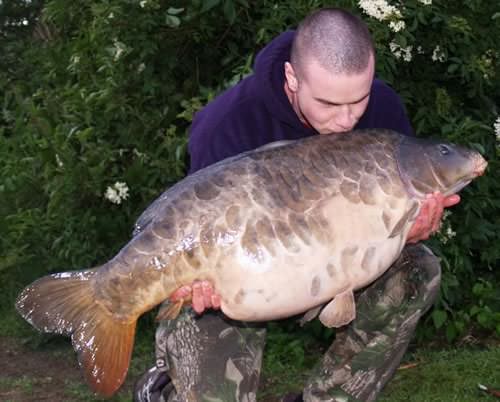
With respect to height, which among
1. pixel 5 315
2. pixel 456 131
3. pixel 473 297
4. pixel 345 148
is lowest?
pixel 5 315

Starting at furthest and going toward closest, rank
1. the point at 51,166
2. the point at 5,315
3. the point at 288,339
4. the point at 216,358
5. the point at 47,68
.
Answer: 1. the point at 47,68
2. the point at 5,315
3. the point at 51,166
4. the point at 288,339
5. the point at 216,358

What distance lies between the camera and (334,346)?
278 cm

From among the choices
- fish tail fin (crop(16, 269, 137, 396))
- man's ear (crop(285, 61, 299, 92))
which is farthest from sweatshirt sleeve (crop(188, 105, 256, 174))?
fish tail fin (crop(16, 269, 137, 396))

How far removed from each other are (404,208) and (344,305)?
9.9 inches

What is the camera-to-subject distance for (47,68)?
5.05 metres

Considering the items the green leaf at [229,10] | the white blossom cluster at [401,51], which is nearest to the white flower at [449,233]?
the white blossom cluster at [401,51]

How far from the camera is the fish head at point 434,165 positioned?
7.35 ft

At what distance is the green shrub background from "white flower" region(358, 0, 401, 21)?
0.12 feet

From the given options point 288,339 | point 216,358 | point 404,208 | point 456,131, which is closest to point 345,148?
point 404,208

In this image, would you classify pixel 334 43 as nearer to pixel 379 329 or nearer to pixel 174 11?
pixel 379 329

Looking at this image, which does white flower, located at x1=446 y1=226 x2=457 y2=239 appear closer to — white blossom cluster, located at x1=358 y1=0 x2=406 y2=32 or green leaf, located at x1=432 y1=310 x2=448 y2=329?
green leaf, located at x1=432 y1=310 x2=448 y2=329

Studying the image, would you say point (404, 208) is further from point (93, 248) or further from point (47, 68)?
point (47, 68)

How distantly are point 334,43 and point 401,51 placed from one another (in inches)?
50.2

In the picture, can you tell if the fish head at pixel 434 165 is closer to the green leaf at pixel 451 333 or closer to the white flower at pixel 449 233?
the white flower at pixel 449 233
